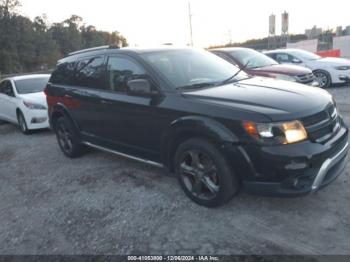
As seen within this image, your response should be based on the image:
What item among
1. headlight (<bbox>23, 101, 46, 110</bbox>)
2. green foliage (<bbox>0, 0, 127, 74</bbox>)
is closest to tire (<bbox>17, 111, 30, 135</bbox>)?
headlight (<bbox>23, 101, 46, 110</bbox>)

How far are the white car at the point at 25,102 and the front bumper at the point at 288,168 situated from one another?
6.24 meters

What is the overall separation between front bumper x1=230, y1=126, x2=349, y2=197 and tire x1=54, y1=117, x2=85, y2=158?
345 cm

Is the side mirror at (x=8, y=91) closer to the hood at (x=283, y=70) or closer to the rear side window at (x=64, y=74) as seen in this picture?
the rear side window at (x=64, y=74)

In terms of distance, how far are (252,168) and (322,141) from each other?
2.43ft

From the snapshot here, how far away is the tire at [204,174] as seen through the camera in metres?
3.50

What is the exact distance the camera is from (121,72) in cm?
465

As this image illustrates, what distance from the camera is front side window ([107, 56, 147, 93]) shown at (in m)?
4.36

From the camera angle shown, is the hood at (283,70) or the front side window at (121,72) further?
the hood at (283,70)

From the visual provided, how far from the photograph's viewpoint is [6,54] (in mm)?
49469

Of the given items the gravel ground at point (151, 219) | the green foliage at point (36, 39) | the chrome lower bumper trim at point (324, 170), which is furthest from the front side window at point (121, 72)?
the green foliage at point (36, 39)

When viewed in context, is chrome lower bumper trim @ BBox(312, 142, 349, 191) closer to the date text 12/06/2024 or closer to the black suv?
the black suv

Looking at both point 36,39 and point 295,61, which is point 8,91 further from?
point 36,39

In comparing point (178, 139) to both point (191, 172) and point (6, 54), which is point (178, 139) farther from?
point (6, 54)

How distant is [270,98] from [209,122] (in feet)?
2.22
